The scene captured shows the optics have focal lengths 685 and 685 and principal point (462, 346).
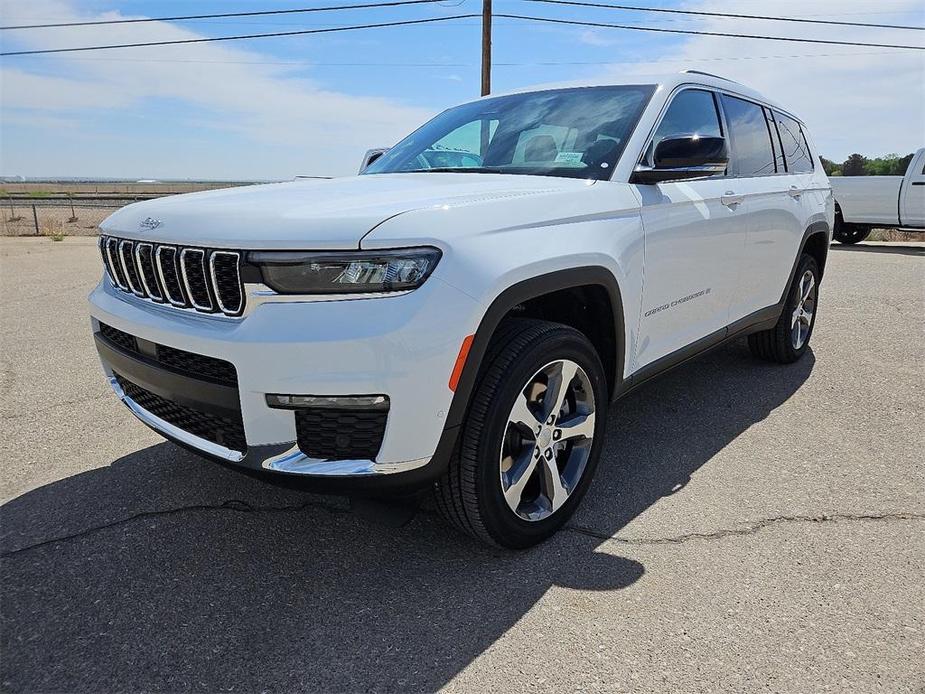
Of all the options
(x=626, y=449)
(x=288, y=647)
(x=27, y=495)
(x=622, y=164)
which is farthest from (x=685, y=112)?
(x=27, y=495)

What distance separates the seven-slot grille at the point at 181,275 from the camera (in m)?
2.14

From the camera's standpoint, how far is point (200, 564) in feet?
8.33

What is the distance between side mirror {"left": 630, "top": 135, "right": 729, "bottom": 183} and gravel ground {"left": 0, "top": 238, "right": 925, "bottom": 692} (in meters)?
1.41

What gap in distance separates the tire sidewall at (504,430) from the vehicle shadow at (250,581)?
11 centimetres

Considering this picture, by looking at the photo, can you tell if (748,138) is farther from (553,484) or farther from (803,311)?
(553,484)

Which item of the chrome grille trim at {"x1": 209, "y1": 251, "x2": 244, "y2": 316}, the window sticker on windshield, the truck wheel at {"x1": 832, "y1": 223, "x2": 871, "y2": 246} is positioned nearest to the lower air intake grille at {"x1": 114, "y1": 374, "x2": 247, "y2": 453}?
the chrome grille trim at {"x1": 209, "y1": 251, "x2": 244, "y2": 316}

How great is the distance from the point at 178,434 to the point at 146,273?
1.96ft

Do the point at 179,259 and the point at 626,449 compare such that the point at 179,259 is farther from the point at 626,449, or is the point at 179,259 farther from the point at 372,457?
the point at 626,449

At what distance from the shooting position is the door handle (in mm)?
3611

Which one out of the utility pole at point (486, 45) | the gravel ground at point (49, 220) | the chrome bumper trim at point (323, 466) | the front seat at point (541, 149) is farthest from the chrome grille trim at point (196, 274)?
the utility pole at point (486, 45)

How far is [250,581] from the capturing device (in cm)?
245

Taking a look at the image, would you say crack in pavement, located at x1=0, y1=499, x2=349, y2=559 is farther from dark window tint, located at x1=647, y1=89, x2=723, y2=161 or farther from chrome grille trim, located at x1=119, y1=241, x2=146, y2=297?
dark window tint, located at x1=647, y1=89, x2=723, y2=161

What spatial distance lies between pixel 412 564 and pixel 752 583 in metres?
1.23

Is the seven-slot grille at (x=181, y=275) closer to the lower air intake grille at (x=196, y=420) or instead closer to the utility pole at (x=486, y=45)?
the lower air intake grille at (x=196, y=420)
